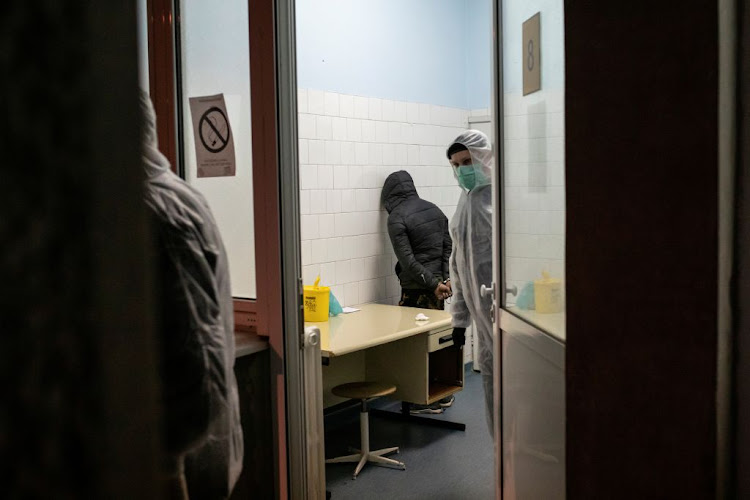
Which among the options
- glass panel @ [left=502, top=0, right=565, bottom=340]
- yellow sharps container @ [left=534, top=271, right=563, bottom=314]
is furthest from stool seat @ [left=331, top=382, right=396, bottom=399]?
yellow sharps container @ [left=534, top=271, right=563, bottom=314]

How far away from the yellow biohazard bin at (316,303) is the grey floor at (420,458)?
0.76 meters

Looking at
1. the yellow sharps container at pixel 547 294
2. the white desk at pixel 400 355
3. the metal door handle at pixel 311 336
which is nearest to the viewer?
the yellow sharps container at pixel 547 294

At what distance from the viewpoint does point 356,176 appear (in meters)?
4.88

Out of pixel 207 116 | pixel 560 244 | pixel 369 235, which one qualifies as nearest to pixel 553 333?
pixel 560 244

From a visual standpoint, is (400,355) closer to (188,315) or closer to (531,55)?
(531,55)

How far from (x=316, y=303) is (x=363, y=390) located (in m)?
0.54

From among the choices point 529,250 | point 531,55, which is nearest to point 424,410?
point 529,250

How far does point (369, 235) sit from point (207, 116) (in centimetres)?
256

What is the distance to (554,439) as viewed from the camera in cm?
205

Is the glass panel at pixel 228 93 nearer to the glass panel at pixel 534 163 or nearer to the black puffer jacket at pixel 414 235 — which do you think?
the glass panel at pixel 534 163

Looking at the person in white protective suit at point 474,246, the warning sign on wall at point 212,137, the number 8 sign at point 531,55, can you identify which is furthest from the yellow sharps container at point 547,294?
the person in white protective suit at point 474,246

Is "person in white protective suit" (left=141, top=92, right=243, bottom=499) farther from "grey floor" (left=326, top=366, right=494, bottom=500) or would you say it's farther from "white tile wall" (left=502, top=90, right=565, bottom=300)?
"grey floor" (left=326, top=366, right=494, bottom=500)

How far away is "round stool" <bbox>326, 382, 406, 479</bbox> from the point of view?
3.88 metres

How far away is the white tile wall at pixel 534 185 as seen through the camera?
1990 mm
